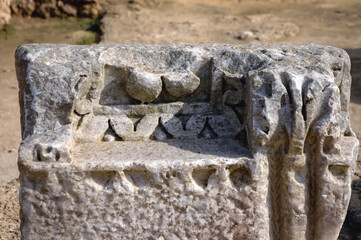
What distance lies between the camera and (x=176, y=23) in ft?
26.2

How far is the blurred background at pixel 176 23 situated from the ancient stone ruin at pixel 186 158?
4.07 m

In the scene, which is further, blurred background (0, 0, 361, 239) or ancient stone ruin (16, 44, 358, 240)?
blurred background (0, 0, 361, 239)

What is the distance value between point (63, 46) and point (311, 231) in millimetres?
1642

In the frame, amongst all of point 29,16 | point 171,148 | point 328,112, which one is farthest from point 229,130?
point 29,16

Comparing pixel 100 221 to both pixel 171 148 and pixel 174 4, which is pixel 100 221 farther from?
pixel 174 4

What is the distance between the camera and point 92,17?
8.37 metres

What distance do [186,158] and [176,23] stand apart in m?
5.80

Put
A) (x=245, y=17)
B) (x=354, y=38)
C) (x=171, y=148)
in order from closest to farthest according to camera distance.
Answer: (x=171, y=148), (x=354, y=38), (x=245, y=17)

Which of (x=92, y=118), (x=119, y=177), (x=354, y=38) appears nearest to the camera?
(x=119, y=177)

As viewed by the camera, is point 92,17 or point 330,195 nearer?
point 330,195

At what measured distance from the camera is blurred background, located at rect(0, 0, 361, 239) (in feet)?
24.5

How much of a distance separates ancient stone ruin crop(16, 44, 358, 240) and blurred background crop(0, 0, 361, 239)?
4070mm

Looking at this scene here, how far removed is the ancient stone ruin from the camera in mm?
2402

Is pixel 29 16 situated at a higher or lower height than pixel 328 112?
lower
